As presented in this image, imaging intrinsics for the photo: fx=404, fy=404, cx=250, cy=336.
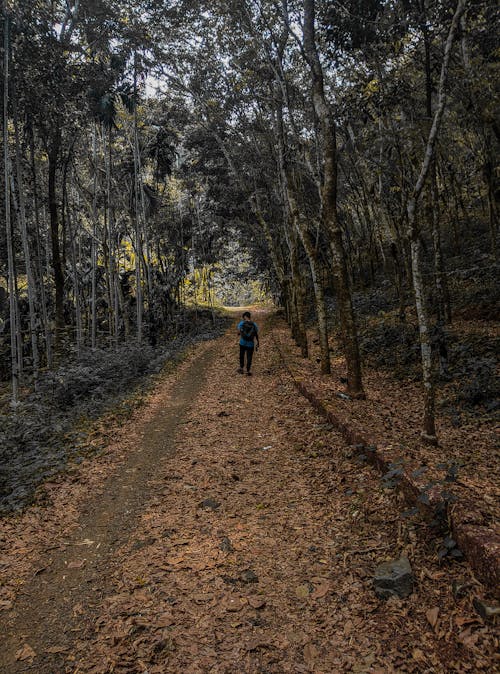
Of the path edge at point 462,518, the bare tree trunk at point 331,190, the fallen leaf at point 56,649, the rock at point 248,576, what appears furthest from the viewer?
the bare tree trunk at point 331,190

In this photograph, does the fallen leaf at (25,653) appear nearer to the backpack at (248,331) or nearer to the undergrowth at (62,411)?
the undergrowth at (62,411)

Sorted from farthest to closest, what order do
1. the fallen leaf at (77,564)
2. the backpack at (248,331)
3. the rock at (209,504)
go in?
the backpack at (248,331)
the rock at (209,504)
the fallen leaf at (77,564)

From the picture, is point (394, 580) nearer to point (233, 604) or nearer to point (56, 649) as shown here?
point (233, 604)

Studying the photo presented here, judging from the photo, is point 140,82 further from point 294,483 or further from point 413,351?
point 294,483

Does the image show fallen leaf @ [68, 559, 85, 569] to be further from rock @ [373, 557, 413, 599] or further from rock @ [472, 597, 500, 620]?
rock @ [472, 597, 500, 620]

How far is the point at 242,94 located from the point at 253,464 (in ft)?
45.7

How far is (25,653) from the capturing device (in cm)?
293

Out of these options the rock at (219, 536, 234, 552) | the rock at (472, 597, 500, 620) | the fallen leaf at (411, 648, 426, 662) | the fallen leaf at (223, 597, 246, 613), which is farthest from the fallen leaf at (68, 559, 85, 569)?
the rock at (472, 597, 500, 620)

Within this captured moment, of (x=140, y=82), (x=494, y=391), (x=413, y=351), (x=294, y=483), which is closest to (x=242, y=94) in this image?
(x=140, y=82)

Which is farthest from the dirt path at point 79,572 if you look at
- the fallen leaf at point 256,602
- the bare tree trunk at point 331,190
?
the bare tree trunk at point 331,190

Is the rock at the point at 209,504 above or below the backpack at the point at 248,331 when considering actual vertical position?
below

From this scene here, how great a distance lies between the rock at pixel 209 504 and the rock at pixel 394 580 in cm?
215

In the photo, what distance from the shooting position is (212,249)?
105 ft

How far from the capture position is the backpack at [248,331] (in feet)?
40.7
